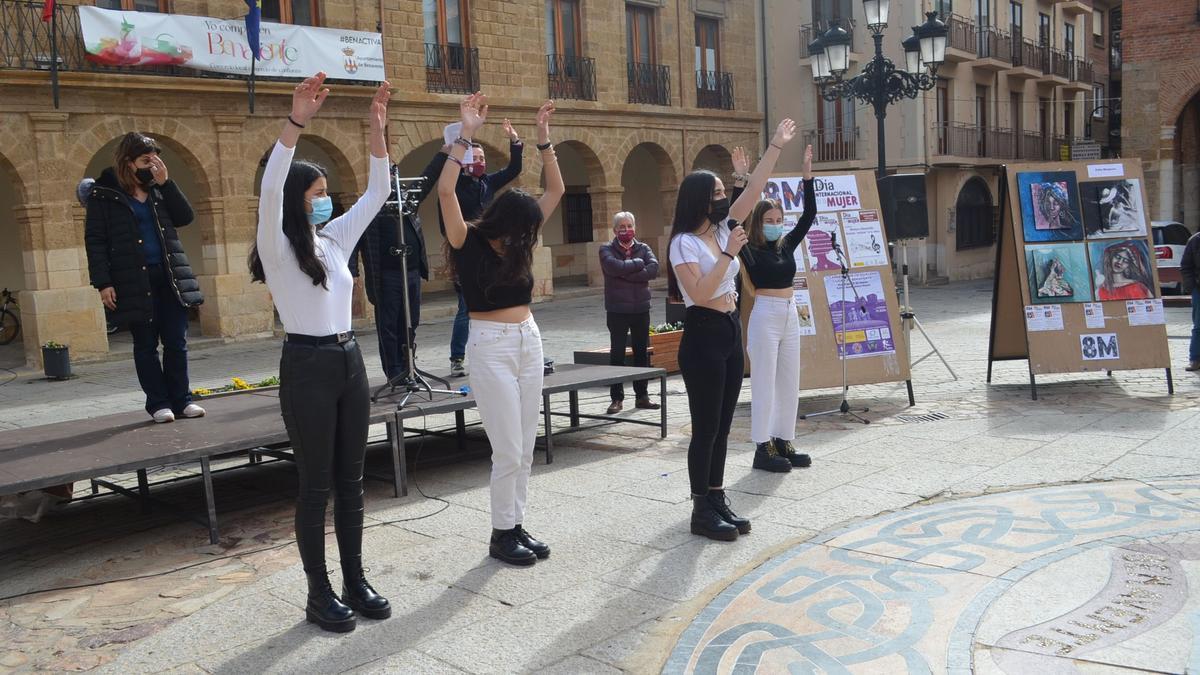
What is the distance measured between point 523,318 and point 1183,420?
549 cm

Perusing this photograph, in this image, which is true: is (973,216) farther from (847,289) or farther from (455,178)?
(455,178)

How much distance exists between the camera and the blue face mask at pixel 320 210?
405 cm

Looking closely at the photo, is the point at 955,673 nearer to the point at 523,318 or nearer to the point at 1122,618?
the point at 1122,618

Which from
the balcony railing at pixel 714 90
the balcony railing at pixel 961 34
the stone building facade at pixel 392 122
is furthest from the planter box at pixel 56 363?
the balcony railing at pixel 961 34

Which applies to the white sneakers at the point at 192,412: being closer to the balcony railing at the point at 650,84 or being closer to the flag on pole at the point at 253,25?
the flag on pole at the point at 253,25

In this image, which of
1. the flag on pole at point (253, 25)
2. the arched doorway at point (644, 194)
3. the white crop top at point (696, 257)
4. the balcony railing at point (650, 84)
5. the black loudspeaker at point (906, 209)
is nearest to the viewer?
the white crop top at point (696, 257)

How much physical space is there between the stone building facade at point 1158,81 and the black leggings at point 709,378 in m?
23.8

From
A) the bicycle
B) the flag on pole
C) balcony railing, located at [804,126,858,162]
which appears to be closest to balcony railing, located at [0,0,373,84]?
the flag on pole

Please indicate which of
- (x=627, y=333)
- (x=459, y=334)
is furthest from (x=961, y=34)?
(x=459, y=334)

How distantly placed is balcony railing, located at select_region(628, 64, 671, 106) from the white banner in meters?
7.06

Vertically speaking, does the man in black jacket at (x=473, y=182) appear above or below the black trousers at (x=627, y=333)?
above

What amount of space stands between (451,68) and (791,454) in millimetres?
15577

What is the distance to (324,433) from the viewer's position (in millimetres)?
3945

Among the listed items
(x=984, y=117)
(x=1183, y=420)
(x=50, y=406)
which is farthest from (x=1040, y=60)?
(x=50, y=406)
